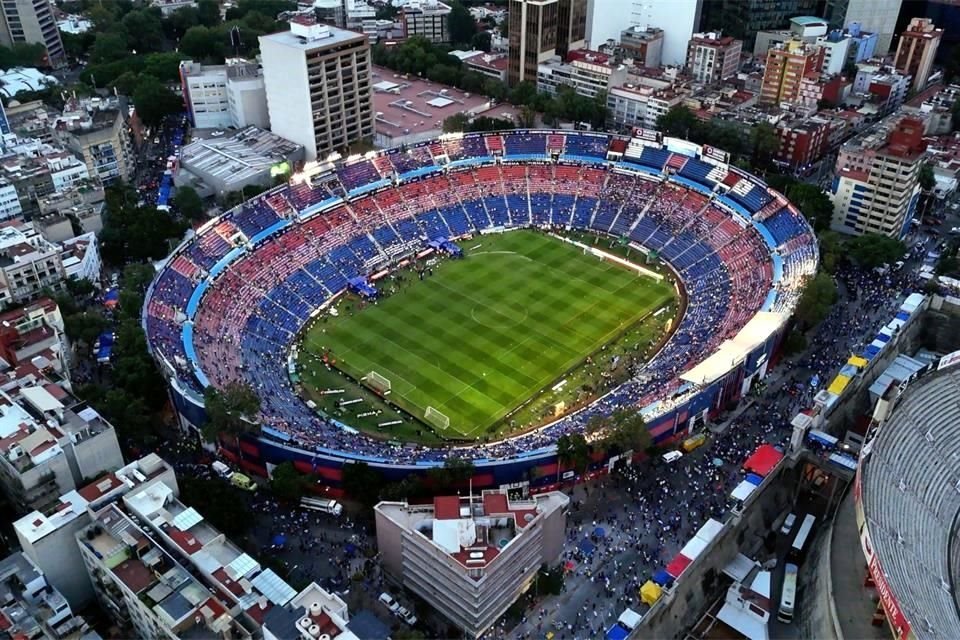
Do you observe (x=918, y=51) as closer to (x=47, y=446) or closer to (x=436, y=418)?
(x=436, y=418)

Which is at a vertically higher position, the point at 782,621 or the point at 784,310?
the point at 784,310

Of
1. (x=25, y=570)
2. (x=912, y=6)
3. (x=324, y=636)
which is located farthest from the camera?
(x=912, y=6)

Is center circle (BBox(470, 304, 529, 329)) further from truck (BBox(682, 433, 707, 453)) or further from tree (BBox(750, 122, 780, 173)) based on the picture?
tree (BBox(750, 122, 780, 173))

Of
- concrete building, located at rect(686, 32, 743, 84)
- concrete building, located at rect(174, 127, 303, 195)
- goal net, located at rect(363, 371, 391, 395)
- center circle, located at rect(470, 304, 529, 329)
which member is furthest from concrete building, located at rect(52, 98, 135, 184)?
concrete building, located at rect(686, 32, 743, 84)

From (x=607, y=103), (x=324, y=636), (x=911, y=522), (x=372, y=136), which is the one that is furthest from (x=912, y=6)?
(x=324, y=636)

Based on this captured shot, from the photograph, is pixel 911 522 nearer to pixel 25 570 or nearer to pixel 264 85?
pixel 25 570

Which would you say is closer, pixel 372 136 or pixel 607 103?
pixel 372 136

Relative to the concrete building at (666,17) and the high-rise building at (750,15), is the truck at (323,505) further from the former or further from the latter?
the high-rise building at (750,15)
